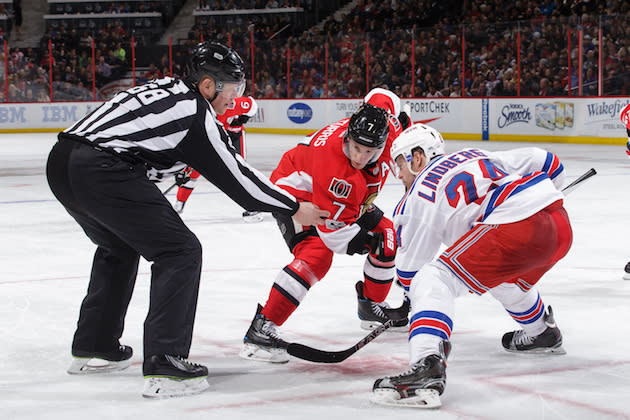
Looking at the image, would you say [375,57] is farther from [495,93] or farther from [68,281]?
[68,281]

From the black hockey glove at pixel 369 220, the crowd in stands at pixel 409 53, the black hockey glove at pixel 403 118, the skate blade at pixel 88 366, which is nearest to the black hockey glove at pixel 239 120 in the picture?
the black hockey glove at pixel 403 118

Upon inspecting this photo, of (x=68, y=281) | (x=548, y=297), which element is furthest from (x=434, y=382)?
(x=68, y=281)

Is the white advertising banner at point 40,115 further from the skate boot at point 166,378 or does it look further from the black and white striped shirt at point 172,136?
the skate boot at point 166,378

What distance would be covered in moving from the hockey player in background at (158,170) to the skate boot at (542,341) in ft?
3.18

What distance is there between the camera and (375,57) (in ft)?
58.1

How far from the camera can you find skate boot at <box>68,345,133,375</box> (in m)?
3.00

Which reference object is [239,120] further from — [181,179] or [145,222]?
[145,222]

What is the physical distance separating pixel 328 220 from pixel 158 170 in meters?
0.64

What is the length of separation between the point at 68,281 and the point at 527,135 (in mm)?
11721

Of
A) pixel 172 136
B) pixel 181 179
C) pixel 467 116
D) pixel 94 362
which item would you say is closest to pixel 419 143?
pixel 172 136

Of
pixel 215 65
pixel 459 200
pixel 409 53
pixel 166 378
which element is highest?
pixel 409 53

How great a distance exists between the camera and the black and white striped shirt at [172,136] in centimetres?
267

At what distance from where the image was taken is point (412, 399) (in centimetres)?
252

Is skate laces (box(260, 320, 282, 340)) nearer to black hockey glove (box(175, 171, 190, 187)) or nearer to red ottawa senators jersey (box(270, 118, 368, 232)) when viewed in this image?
red ottawa senators jersey (box(270, 118, 368, 232))
